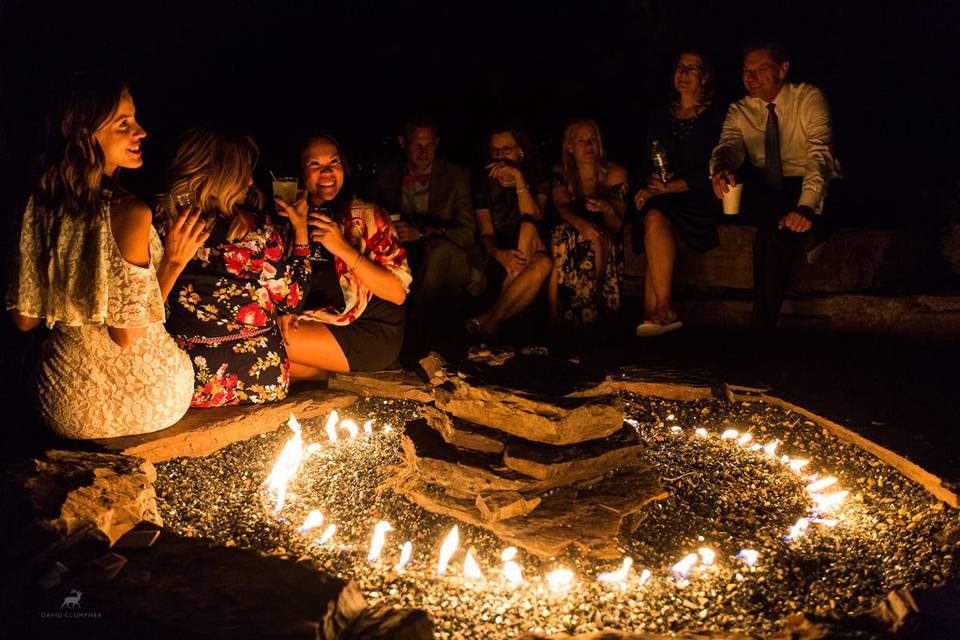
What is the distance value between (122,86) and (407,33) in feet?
22.0

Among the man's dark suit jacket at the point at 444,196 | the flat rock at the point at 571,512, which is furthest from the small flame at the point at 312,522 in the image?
the man's dark suit jacket at the point at 444,196

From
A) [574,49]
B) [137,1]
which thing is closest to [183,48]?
[137,1]

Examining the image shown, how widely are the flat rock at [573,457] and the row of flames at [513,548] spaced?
1.35 ft

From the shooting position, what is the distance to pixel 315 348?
16.8ft

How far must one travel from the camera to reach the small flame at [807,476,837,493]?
3.93 metres

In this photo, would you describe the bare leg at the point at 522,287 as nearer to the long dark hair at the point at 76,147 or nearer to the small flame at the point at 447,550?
the small flame at the point at 447,550

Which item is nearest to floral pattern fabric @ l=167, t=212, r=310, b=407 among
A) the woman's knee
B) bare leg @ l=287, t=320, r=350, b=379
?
bare leg @ l=287, t=320, r=350, b=379

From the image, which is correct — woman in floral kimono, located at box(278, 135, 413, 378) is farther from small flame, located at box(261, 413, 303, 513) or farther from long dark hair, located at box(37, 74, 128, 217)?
long dark hair, located at box(37, 74, 128, 217)

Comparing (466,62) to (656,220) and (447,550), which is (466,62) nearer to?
(656,220)

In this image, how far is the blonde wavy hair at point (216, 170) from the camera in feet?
13.5

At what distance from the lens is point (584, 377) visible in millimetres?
3896

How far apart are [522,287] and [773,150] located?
237 centimetres

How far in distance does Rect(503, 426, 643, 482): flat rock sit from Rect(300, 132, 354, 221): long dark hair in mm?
2198

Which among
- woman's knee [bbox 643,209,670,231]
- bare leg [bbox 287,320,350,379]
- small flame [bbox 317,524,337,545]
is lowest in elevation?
small flame [bbox 317,524,337,545]
